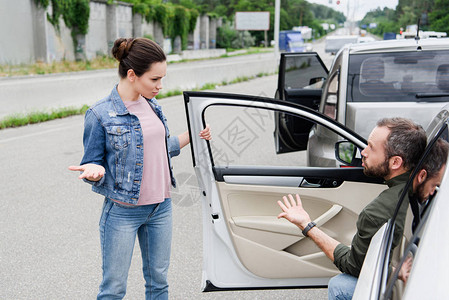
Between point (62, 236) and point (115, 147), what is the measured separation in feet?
8.17

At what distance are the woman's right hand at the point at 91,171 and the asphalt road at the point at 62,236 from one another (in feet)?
4.87

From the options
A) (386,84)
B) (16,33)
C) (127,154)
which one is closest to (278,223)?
(127,154)

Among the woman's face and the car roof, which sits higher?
the car roof

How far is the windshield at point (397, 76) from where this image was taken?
5086mm

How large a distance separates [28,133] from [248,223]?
7.85 meters

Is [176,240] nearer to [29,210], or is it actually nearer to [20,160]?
[29,210]

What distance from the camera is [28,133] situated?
996 cm

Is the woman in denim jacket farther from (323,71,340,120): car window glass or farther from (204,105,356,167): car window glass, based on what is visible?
(323,71,340,120): car window glass

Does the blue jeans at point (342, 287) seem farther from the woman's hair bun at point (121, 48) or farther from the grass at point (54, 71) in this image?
the grass at point (54, 71)

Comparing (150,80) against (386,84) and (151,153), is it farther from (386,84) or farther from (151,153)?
(386,84)

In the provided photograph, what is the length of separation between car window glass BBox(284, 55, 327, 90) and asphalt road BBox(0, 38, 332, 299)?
1.91 meters

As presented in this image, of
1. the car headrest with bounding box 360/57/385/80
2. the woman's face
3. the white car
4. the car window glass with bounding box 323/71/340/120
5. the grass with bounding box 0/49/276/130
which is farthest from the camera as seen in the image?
the grass with bounding box 0/49/276/130

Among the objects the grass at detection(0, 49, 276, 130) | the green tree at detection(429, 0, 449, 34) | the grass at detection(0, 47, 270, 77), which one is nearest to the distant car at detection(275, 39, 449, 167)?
the grass at detection(0, 49, 276, 130)

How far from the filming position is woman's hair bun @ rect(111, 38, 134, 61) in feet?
8.65
